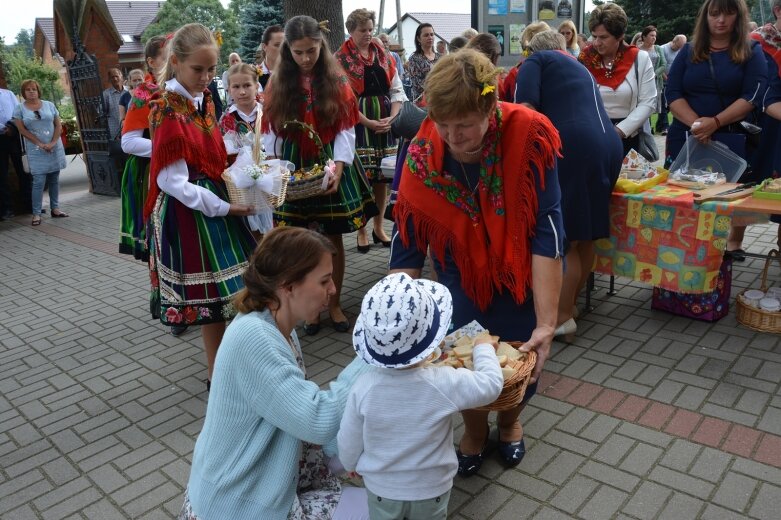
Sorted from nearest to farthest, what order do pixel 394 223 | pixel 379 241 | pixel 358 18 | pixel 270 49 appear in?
pixel 394 223 < pixel 358 18 < pixel 270 49 < pixel 379 241

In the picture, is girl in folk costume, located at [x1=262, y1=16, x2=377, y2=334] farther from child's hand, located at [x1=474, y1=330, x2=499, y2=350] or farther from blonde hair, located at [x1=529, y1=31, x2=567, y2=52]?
child's hand, located at [x1=474, y1=330, x2=499, y2=350]

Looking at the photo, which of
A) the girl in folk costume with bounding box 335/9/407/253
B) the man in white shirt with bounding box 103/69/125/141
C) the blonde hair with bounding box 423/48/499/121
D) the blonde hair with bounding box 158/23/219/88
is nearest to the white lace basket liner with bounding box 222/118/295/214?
the blonde hair with bounding box 158/23/219/88

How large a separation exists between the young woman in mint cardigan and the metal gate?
916 cm

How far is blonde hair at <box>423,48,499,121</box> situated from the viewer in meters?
1.99

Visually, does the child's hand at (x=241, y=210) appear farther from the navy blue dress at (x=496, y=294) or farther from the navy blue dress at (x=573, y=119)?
the navy blue dress at (x=573, y=119)

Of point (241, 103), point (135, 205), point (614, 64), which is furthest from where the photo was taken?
point (614, 64)

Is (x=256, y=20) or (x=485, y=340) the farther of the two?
(x=256, y=20)

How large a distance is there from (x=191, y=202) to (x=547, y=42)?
2.26m

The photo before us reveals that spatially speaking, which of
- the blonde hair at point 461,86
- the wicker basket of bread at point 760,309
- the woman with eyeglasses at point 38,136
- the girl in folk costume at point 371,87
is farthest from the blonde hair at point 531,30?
the woman with eyeglasses at point 38,136

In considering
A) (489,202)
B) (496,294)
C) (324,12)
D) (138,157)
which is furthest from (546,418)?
(324,12)

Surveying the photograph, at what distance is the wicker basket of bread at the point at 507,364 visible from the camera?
198 centimetres

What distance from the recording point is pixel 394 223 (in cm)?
263

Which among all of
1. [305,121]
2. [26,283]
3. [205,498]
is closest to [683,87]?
[305,121]

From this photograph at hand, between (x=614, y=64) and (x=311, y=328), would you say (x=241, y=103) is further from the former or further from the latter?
(x=614, y=64)
